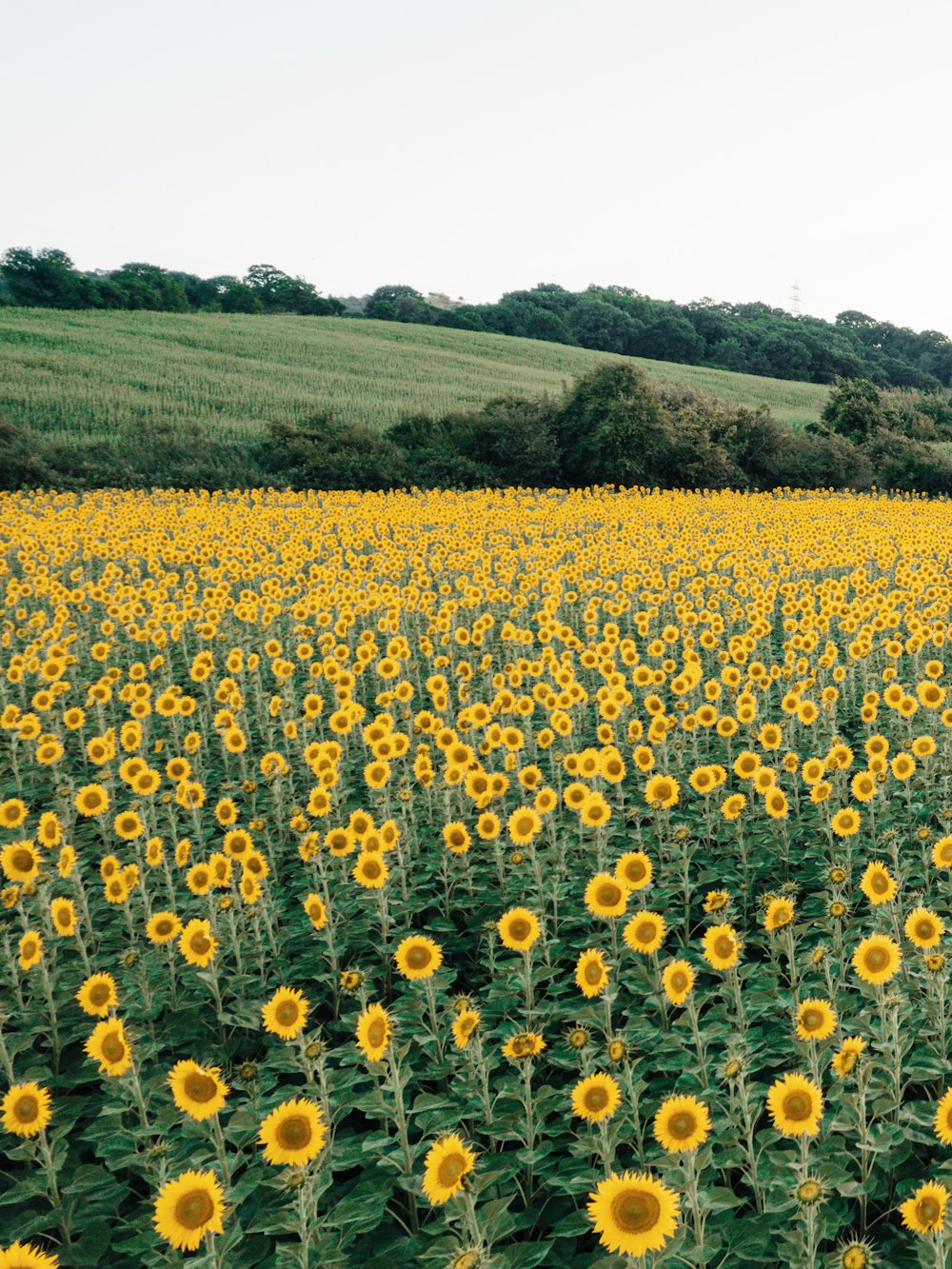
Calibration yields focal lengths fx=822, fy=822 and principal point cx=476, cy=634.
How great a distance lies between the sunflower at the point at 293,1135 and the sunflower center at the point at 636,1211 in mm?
1010

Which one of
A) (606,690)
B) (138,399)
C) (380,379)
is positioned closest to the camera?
(606,690)

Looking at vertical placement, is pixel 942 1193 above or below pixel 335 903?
above

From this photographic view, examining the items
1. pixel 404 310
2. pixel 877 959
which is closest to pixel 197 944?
pixel 877 959

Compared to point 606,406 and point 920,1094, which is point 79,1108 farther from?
point 606,406

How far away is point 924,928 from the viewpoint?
3885 millimetres

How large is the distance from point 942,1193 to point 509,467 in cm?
3308

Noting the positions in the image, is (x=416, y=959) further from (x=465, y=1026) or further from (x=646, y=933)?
(x=646, y=933)

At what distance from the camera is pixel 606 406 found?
109ft

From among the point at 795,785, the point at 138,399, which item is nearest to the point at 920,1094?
the point at 795,785

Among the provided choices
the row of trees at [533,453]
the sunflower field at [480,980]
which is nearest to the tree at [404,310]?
the row of trees at [533,453]

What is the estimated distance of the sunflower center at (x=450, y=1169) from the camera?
8.84 feet

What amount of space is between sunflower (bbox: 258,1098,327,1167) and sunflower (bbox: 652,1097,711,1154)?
1.14 metres

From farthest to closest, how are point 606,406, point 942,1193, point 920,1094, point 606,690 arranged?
point 606,406, point 606,690, point 920,1094, point 942,1193

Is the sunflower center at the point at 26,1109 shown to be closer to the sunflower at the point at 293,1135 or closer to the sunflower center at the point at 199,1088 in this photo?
the sunflower center at the point at 199,1088
